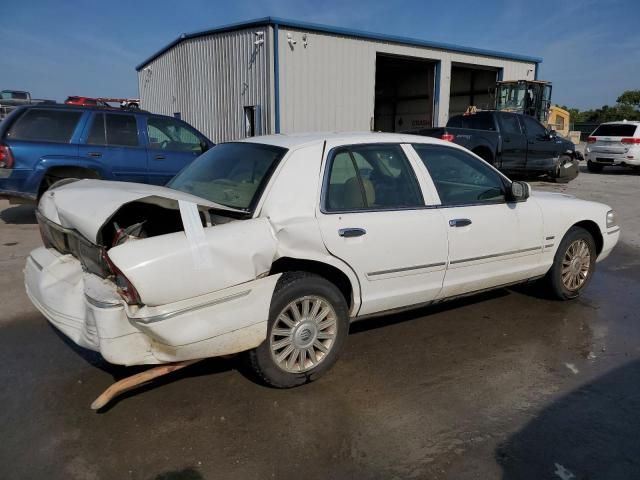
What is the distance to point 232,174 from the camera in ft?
12.0

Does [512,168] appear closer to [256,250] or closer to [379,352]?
[379,352]

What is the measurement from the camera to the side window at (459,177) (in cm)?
392

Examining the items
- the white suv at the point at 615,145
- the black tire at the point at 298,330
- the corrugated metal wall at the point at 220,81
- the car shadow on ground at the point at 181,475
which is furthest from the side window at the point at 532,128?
the car shadow on ground at the point at 181,475

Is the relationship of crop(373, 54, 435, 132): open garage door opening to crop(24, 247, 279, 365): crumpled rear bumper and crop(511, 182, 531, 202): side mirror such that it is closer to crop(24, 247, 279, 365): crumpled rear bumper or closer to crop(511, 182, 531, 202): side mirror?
crop(511, 182, 531, 202): side mirror

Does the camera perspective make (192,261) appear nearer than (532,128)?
Yes

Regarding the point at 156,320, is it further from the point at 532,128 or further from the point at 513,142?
the point at 532,128

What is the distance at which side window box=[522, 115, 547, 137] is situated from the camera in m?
13.5

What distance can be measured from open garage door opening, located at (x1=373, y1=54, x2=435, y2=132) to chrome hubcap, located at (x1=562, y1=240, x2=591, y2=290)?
63.3ft

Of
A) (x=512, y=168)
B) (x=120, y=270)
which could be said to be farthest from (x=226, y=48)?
(x=120, y=270)

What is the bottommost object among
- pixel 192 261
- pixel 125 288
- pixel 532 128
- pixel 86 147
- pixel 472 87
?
pixel 125 288

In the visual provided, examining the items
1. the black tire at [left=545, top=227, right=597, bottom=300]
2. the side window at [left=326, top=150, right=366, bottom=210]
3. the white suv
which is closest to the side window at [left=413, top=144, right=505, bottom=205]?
the side window at [left=326, top=150, right=366, bottom=210]

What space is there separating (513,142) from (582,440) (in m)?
11.4

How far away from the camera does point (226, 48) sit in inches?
640

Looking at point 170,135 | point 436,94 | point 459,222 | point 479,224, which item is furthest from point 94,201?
point 436,94
